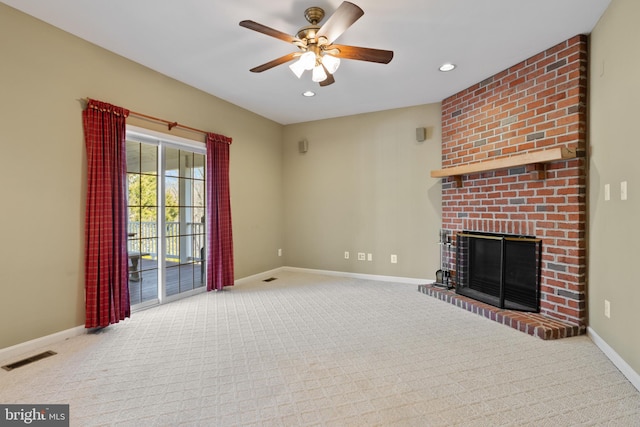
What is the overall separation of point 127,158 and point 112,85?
28.9 inches

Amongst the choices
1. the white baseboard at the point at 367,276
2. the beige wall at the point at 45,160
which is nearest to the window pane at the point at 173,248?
the beige wall at the point at 45,160

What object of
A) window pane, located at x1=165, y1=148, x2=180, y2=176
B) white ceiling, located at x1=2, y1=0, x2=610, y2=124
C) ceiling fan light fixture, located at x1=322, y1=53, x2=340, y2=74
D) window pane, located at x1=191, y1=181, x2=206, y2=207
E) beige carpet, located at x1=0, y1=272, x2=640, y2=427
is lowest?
beige carpet, located at x1=0, y1=272, x2=640, y2=427

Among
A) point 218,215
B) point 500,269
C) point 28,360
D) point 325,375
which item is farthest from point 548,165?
point 28,360

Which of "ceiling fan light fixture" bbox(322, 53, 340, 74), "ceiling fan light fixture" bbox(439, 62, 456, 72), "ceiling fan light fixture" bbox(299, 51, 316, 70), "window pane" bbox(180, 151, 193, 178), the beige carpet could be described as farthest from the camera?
"window pane" bbox(180, 151, 193, 178)

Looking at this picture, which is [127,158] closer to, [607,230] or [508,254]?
[508,254]

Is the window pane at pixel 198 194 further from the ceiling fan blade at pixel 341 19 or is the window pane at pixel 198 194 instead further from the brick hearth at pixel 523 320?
the brick hearth at pixel 523 320

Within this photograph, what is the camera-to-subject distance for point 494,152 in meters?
3.73

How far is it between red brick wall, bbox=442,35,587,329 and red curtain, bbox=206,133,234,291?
315cm

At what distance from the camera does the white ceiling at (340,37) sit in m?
2.44

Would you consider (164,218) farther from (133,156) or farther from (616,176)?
(616,176)

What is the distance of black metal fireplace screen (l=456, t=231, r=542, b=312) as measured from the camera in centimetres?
324

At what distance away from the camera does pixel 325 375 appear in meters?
2.19

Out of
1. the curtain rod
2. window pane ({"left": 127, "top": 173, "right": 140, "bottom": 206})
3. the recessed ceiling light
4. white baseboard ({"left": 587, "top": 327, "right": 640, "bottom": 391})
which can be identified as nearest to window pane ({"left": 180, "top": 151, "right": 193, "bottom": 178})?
the curtain rod

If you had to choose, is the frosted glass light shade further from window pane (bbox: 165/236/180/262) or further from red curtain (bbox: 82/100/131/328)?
window pane (bbox: 165/236/180/262)
